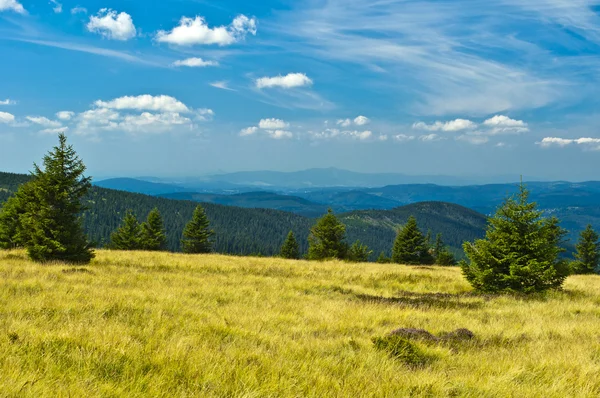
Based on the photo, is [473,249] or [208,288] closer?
[208,288]

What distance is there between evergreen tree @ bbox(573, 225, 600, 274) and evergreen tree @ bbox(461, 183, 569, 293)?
169ft

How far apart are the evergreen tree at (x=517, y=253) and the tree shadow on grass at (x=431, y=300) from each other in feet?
5.17

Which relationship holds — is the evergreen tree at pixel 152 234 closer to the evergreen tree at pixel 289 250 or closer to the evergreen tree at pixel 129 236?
the evergreen tree at pixel 129 236

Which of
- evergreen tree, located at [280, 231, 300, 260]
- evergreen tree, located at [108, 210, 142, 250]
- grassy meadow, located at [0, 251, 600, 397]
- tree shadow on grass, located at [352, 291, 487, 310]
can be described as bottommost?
evergreen tree, located at [280, 231, 300, 260]

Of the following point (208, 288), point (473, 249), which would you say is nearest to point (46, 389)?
point (208, 288)

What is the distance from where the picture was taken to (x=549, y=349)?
6961 millimetres

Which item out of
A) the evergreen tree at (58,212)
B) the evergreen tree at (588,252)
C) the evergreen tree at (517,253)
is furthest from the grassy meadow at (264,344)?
the evergreen tree at (588,252)

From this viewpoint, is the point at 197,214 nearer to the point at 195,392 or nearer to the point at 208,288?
the point at 208,288

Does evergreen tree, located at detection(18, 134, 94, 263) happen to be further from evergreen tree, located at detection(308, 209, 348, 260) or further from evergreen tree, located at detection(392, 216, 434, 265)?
evergreen tree, located at detection(392, 216, 434, 265)

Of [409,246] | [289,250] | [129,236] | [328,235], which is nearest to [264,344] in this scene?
[328,235]

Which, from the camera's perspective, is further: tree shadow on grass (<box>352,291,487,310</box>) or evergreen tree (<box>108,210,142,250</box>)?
evergreen tree (<box>108,210,142,250</box>)

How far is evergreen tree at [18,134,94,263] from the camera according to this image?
17.0 meters

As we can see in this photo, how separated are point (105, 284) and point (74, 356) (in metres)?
7.90

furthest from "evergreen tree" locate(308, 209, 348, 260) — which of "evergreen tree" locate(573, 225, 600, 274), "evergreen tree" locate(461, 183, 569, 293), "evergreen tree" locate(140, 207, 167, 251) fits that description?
"evergreen tree" locate(573, 225, 600, 274)
